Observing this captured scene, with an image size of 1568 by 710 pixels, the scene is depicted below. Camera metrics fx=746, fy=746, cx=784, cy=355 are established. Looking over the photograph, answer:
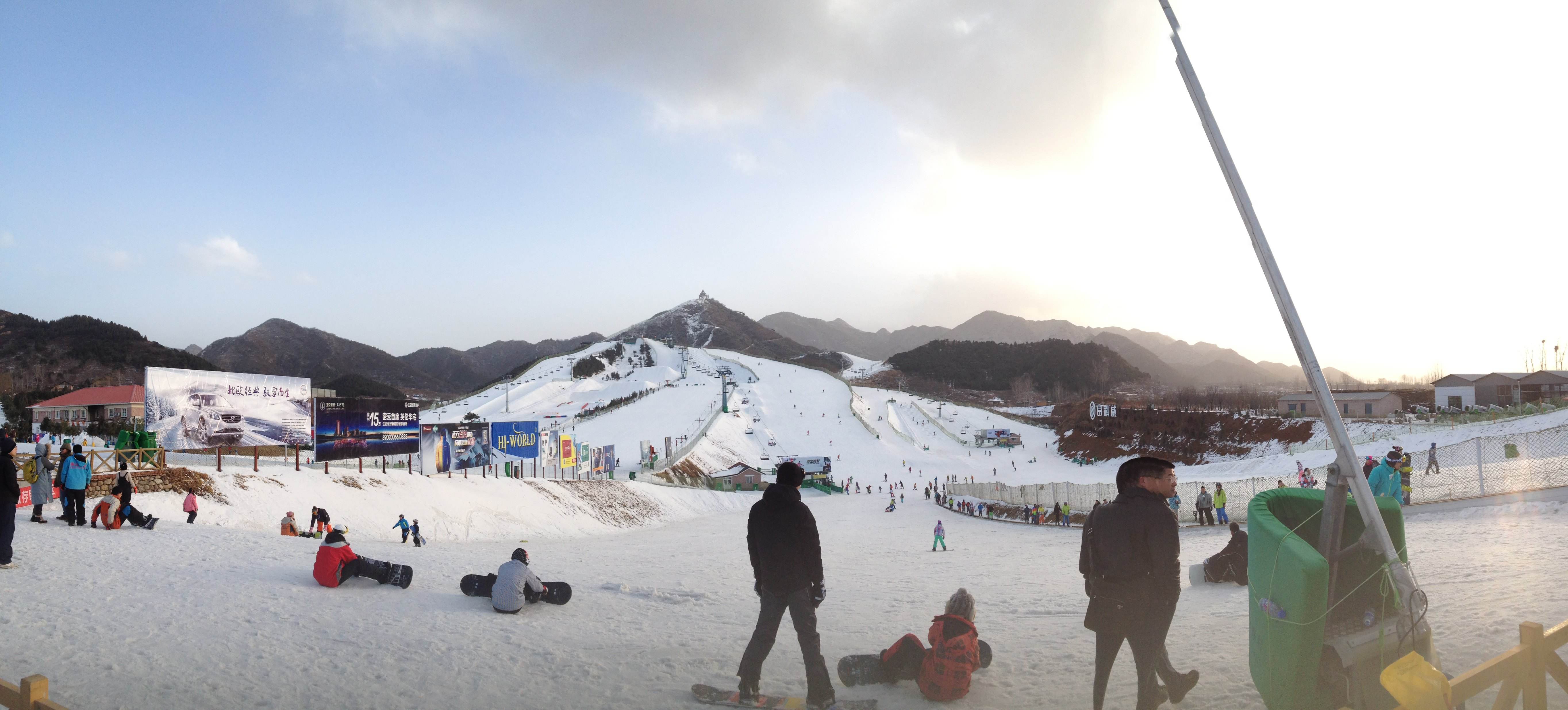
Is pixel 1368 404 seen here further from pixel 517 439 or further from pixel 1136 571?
pixel 1136 571

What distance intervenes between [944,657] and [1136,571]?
146cm

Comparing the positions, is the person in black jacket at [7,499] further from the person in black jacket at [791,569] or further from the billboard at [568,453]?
the billboard at [568,453]

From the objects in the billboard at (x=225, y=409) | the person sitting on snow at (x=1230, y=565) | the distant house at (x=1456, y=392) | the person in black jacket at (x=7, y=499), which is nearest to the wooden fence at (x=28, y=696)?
the person in black jacket at (x=7, y=499)

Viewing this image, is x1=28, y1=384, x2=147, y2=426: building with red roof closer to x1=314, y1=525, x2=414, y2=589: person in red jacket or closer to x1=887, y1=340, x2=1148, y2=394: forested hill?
x1=314, y1=525, x2=414, y2=589: person in red jacket

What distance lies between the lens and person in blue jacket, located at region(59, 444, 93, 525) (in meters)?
10.8

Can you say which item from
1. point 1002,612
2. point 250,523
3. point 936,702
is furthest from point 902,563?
point 250,523

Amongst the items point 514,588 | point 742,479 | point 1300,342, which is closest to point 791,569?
point 1300,342

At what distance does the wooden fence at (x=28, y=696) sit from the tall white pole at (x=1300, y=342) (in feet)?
17.7

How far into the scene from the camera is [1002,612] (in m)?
8.15

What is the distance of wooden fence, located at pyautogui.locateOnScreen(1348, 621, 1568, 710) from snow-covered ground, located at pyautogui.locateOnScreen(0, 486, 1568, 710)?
3.79ft

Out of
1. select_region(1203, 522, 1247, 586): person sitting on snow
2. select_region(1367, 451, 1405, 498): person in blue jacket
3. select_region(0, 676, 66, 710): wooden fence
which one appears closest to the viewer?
select_region(0, 676, 66, 710): wooden fence

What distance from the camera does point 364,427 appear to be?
22641mm

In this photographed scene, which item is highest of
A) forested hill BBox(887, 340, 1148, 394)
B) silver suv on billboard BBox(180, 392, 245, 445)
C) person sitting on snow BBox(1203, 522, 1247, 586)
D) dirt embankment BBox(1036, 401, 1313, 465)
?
forested hill BBox(887, 340, 1148, 394)

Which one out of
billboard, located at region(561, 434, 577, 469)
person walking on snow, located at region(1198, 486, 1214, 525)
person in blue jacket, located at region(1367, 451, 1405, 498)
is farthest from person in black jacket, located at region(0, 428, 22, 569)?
billboard, located at region(561, 434, 577, 469)
